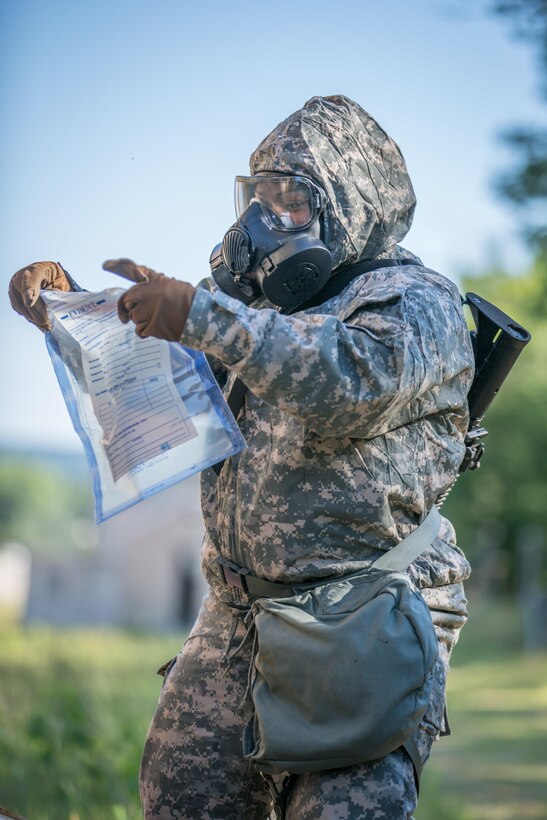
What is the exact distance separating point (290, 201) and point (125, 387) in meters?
0.71

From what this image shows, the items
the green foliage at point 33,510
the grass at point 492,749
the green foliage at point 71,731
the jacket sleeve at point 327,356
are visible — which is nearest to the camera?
the jacket sleeve at point 327,356

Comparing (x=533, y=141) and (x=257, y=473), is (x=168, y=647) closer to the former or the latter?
(x=533, y=141)

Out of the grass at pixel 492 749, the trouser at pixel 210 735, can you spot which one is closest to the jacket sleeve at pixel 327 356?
the trouser at pixel 210 735

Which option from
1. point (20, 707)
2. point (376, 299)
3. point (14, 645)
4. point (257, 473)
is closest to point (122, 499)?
point (257, 473)

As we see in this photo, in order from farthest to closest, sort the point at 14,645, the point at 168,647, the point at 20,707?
the point at 168,647 → the point at 14,645 → the point at 20,707

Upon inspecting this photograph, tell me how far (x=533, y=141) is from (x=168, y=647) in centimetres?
1073

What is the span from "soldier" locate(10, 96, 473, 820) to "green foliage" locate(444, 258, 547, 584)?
1759cm

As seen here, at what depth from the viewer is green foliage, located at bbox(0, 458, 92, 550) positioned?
388 feet

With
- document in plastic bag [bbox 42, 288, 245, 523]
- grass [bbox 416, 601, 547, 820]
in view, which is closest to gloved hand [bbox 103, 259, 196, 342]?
document in plastic bag [bbox 42, 288, 245, 523]

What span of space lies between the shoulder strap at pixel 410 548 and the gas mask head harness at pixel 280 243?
0.72 metres

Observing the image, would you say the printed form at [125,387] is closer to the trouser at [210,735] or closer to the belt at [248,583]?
the belt at [248,583]

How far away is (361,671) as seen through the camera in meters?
2.79

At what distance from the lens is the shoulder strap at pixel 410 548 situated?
3066 mm

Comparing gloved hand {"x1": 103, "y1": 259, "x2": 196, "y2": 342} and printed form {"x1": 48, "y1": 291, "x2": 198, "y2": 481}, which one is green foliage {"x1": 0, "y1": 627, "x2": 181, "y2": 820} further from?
gloved hand {"x1": 103, "y1": 259, "x2": 196, "y2": 342}
